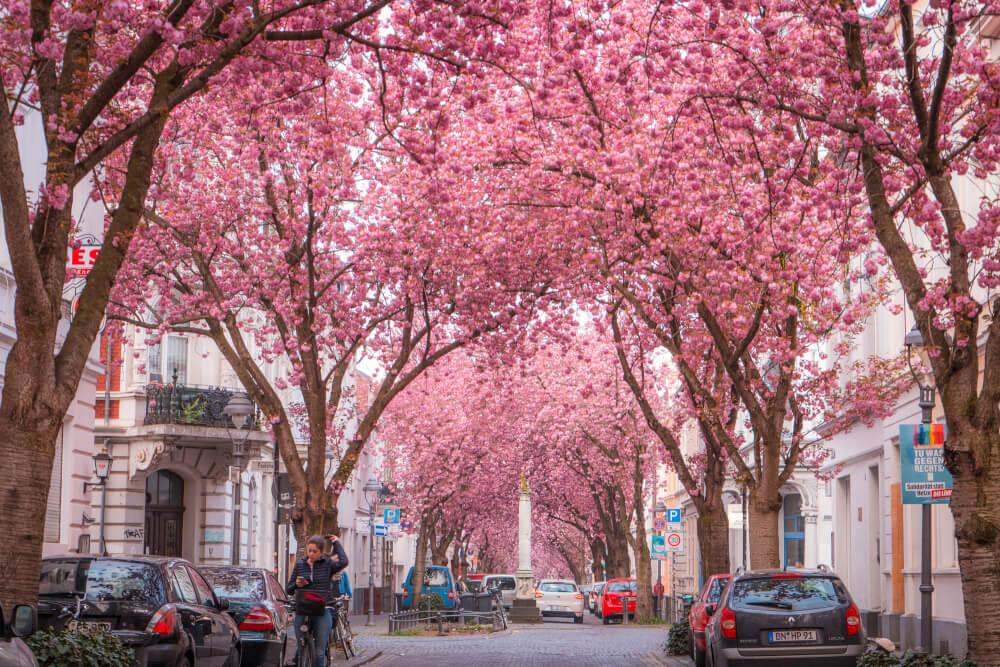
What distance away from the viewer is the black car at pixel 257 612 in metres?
16.7

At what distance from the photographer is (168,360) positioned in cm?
3512

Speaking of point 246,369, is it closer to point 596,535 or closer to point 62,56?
point 62,56

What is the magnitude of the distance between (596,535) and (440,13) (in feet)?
190

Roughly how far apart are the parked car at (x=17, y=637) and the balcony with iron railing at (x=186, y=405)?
24.9 meters

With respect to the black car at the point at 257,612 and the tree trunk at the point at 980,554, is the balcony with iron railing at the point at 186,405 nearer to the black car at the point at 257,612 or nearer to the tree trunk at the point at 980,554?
the black car at the point at 257,612

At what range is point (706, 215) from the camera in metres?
20.5

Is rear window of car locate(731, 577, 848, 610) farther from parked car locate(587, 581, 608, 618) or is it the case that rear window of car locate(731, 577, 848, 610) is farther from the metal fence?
parked car locate(587, 581, 608, 618)

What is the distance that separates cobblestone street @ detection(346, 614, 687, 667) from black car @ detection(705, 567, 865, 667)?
21.0ft

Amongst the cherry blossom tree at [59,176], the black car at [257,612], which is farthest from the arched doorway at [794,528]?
the cherry blossom tree at [59,176]

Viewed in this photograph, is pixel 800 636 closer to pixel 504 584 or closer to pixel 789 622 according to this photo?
pixel 789 622

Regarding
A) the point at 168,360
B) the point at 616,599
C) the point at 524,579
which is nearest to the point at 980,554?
the point at 168,360

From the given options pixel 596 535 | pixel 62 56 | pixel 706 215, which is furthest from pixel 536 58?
pixel 596 535

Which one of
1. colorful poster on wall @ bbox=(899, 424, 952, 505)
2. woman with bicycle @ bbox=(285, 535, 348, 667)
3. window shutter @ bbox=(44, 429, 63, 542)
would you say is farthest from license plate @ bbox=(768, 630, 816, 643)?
window shutter @ bbox=(44, 429, 63, 542)

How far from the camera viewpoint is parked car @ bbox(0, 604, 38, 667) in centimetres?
672
